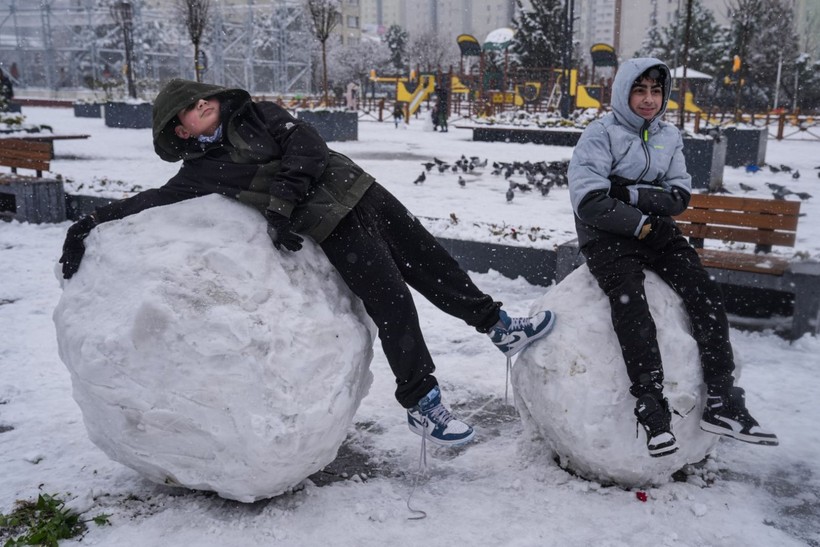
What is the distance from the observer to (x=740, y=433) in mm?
3084

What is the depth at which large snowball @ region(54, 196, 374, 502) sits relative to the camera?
109 inches

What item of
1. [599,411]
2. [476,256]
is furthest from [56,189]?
[599,411]

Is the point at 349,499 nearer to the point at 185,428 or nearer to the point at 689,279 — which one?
the point at 185,428

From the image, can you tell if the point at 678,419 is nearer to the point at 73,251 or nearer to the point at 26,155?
the point at 73,251

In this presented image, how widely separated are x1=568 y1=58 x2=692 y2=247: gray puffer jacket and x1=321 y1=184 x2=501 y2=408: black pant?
69 centimetres

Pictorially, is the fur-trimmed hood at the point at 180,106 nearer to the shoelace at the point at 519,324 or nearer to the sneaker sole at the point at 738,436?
the shoelace at the point at 519,324

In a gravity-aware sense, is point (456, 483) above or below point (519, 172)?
below

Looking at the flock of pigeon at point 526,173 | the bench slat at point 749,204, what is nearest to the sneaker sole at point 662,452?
the bench slat at point 749,204

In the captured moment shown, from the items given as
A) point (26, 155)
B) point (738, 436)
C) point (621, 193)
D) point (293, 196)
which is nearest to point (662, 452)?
point (738, 436)

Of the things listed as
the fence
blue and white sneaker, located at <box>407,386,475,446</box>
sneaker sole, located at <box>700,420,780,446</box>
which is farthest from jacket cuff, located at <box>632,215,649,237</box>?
the fence

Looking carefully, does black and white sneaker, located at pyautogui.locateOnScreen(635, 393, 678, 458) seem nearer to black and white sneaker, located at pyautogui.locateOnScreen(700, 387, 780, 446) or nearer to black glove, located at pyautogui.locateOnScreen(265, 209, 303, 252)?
black and white sneaker, located at pyautogui.locateOnScreen(700, 387, 780, 446)

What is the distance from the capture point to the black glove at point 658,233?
3352mm

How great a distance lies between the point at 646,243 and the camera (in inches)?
136

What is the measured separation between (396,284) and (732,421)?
1616 mm
